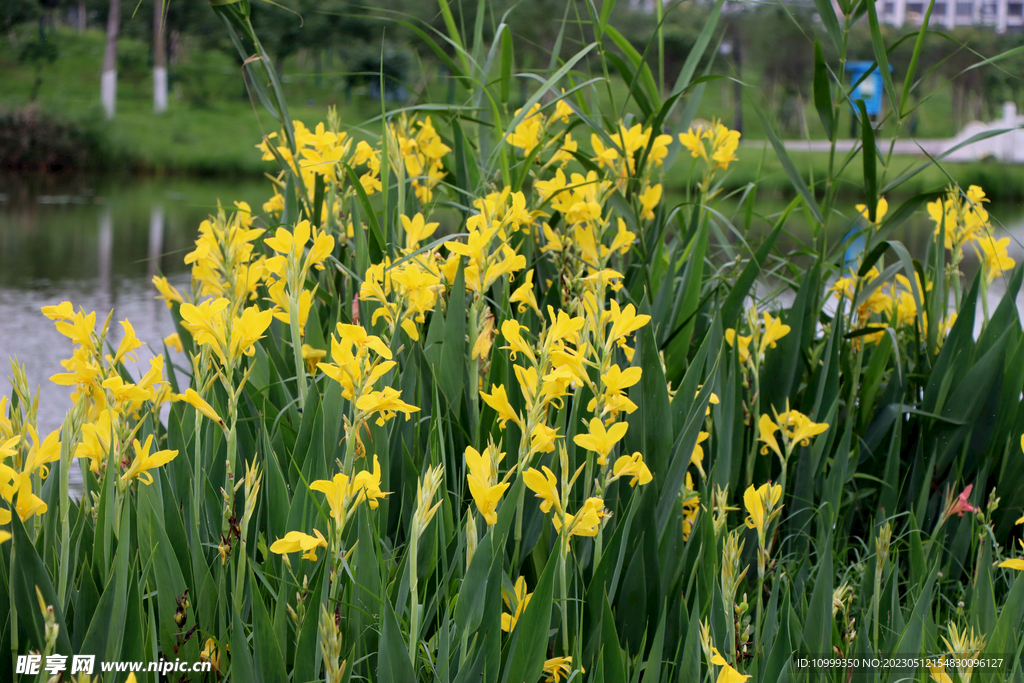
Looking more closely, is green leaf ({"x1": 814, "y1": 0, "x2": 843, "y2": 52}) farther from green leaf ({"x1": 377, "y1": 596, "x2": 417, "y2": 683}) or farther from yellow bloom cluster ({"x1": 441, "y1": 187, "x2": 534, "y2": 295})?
green leaf ({"x1": 377, "y1": 596, "x2": 417, "y2": 683})

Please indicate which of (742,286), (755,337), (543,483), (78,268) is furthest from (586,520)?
(78,268)

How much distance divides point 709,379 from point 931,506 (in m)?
0.83

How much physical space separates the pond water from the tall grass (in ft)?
0.94

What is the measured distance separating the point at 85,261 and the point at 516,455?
6.16 metres

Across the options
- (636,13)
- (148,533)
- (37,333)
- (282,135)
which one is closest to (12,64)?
(636,13)

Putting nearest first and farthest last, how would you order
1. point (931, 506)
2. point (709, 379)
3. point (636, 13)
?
1. point (709, 379)
2. point (931, 506)
3. point (636, 13)

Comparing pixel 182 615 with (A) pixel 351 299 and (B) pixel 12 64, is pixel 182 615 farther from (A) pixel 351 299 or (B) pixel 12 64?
(B) pixel 12 64

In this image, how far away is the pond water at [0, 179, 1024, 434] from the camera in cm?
339

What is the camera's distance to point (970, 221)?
174cm

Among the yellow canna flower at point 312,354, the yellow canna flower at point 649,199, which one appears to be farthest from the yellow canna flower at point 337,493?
the yellow canna flower at point 649,199

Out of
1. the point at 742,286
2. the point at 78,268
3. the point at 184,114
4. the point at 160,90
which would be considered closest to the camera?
the point at 742,286

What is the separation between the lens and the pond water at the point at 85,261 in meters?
3.39

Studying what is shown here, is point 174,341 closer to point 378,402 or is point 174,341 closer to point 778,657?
point 378,402

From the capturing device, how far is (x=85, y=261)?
6.06 m
